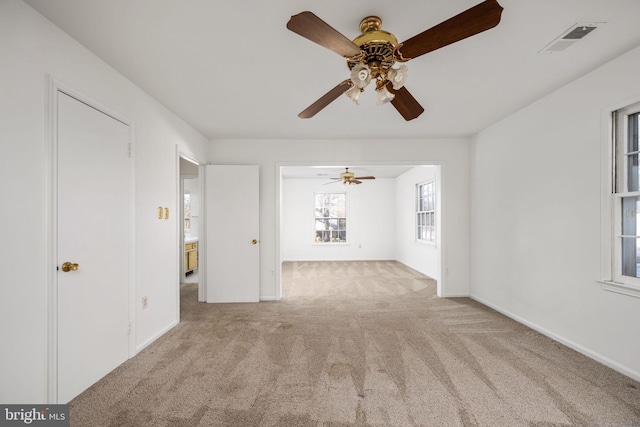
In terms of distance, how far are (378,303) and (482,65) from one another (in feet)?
10.3

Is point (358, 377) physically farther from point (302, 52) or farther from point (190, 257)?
point (190, 257)

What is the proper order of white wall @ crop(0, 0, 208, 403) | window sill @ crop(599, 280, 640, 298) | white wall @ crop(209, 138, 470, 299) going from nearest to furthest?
white wall @ crop(0, 0, 208, 403)
window sill @ crop(599, 280, 640, 298)
white wall @ crop(209, 138, 470, 299)

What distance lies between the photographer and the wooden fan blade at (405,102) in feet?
6.80

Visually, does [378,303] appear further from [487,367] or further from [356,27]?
[356,27]

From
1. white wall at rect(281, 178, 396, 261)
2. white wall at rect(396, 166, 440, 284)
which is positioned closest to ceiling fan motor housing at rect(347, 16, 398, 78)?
white wall at rect(396, 166, 440, 284)

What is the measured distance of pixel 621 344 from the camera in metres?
2.29

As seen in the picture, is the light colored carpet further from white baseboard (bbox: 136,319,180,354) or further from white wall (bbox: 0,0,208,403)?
white wall (bbox: 0,0,208,403)

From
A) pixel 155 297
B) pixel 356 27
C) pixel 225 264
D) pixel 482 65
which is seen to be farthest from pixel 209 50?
pixel 225 264

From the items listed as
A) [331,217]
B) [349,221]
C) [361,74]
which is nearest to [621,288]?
[361,74]

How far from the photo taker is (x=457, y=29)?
1.38 m

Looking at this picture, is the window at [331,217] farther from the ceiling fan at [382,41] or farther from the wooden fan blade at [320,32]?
the wooden fan blade at [320,32]

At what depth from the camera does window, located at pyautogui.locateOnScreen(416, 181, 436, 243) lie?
615 cm

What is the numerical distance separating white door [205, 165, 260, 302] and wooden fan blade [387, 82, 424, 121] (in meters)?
2.62

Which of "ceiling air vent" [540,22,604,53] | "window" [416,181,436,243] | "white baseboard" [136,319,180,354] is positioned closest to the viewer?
"ceiling air vent" [540,22,604,53]
